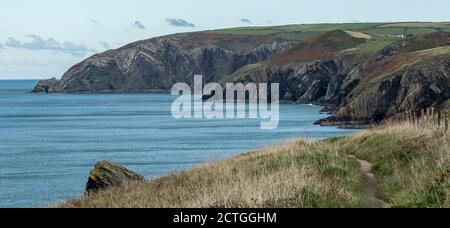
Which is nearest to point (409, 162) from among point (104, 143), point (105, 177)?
point (105, 177)

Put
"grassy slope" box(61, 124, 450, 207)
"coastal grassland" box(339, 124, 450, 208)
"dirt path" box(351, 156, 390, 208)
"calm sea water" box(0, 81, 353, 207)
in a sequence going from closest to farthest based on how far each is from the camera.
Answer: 1. "grassy slope" box(61, 124, 450, 207)
2. "coastal grassland" box(339, 124, 450, 208)
3. "dirt path" box(351, 156, 390, 208)
4. "calm sea water" box(0, 81, 353, 207)

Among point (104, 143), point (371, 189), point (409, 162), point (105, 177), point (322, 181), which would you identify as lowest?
point (104, 143)

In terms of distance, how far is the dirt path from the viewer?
16.0 meters

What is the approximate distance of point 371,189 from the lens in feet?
60.6

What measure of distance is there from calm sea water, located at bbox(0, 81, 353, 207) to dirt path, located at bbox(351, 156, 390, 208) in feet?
42.4

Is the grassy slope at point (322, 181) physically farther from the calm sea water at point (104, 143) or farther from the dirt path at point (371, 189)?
the calm sea water at point (104, 143)

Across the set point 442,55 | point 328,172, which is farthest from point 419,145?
point 442,55

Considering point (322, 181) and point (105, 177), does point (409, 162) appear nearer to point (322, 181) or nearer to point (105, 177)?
point (322, 181)

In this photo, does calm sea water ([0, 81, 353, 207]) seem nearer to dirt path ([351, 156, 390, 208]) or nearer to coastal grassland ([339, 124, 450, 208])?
coastal grassland ([339, 124, 450, 208])

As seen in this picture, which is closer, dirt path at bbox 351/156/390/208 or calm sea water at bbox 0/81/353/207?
dirt path at bbox 351/156/390/208

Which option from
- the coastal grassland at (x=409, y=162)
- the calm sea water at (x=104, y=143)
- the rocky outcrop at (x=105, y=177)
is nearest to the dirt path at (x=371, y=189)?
the coastal grassland at (x=409, y=162)

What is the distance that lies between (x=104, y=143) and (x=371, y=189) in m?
88.8

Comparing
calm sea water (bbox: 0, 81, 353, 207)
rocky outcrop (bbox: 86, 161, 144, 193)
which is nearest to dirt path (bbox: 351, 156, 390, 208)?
rocky outcrop (bbox: 86, 161, 144, 193)
